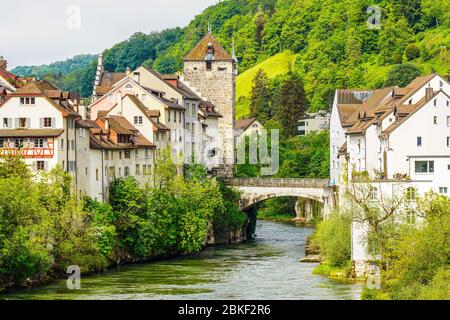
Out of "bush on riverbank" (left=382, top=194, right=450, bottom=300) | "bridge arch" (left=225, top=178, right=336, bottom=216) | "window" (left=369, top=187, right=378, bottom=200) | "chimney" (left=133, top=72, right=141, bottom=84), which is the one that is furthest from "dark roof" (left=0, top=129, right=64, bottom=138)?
"bridge arch" (left=225, top=178, right=336, bottom=216)

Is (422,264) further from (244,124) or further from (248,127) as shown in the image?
(244,124)

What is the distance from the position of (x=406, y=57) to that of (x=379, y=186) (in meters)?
125

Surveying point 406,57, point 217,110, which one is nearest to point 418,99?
point 217,110

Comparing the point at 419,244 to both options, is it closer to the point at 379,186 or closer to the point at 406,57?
the point at 379,186

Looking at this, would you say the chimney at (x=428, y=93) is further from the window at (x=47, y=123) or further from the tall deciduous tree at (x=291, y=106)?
the tall deciduous tree at (x=291, y=106)

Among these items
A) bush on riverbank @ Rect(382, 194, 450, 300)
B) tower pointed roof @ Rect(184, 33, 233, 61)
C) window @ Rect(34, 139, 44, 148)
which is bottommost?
bush on riverbank @ Rect(382, 194, 450, 300)

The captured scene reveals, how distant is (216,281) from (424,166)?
45.7 ft

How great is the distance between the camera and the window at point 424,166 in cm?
7575

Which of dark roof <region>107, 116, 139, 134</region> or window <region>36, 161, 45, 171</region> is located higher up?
dark roof <region>107, 116, 139, 134</region>

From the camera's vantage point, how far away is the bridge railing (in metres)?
106

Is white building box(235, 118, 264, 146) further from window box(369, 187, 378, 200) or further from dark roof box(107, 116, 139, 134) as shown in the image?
window box(369, 187, 378, 200)

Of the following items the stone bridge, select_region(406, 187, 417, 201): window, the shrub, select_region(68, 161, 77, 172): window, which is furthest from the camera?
the stone bridge

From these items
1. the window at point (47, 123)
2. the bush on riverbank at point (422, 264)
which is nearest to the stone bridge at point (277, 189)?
the window at point (47, 123)

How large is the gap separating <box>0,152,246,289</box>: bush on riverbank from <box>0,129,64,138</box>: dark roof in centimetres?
284
